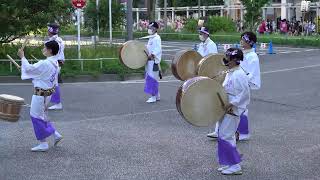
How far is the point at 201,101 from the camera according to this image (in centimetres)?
674

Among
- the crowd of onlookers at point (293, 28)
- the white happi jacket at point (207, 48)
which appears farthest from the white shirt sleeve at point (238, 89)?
the crowd of onlookers at point (293, 28)

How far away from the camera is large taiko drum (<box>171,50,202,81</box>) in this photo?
9.83m

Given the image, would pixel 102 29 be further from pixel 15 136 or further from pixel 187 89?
pixel 187 89

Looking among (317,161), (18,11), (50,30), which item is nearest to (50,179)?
(317,161)

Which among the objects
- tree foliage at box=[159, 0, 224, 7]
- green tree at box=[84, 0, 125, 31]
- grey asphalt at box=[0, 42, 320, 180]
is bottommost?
grey asphalt at box=[0, 42, 320, 180]

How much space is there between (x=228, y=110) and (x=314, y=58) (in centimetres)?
1927

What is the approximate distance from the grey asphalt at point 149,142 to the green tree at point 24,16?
4888 mm

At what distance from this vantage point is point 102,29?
1460 inches

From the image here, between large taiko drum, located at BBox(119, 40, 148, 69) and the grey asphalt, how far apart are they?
974 mm

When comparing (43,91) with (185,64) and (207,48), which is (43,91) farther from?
(207,48)

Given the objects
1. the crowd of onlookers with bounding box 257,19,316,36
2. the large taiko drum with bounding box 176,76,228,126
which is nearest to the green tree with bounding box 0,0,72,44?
the large taiko drum with bounding box 176,76,228,126

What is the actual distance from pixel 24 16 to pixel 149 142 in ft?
38.4

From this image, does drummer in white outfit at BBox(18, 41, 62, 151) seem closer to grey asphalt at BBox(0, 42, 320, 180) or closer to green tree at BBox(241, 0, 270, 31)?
grey asphalt at BBox(0, 42, 320, 180)

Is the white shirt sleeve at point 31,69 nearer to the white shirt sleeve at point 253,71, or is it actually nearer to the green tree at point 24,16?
the white shirt sleeve at point 253,71
